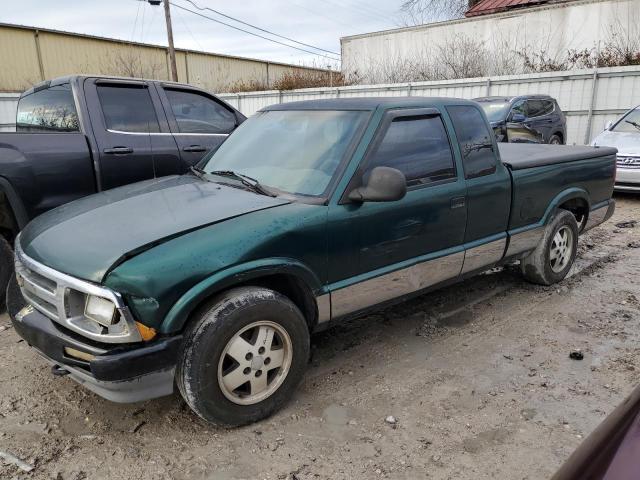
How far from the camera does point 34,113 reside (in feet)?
17.3

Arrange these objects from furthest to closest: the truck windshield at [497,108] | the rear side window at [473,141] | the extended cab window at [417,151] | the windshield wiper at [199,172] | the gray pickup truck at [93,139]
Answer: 1. the truck windshield at [497,108]
2. the gray pickup truck at [93,139]
3. the rear side window at [473,141]
4. the windshield wiper at [199,172]
5. the extended cab window at [417,151]

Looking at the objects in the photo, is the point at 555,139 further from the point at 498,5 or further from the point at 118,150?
the point at 498,5

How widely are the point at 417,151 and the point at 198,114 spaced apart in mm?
2951

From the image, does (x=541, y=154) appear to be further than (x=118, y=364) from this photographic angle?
Yes

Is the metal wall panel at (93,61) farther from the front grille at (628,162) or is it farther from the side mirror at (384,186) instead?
the side mirror at (384,186)

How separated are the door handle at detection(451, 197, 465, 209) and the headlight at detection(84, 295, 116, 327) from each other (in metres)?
2.43

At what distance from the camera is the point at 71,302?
2.55 meters

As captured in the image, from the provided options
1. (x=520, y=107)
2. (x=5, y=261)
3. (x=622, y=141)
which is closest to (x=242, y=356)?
(x=5, y=261)

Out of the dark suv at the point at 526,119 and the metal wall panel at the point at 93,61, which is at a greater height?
the metal wall panel at the point at 93,61

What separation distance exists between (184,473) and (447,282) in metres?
2.37

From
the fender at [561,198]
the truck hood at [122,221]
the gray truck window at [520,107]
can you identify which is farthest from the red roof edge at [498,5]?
the truck hood at [122,221]

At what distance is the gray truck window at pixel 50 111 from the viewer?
4.78 metres

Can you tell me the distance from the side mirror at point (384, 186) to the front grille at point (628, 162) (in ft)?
25.1

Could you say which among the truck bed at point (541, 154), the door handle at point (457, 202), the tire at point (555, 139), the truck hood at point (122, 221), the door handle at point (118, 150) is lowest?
the tire at point (555, 139)
